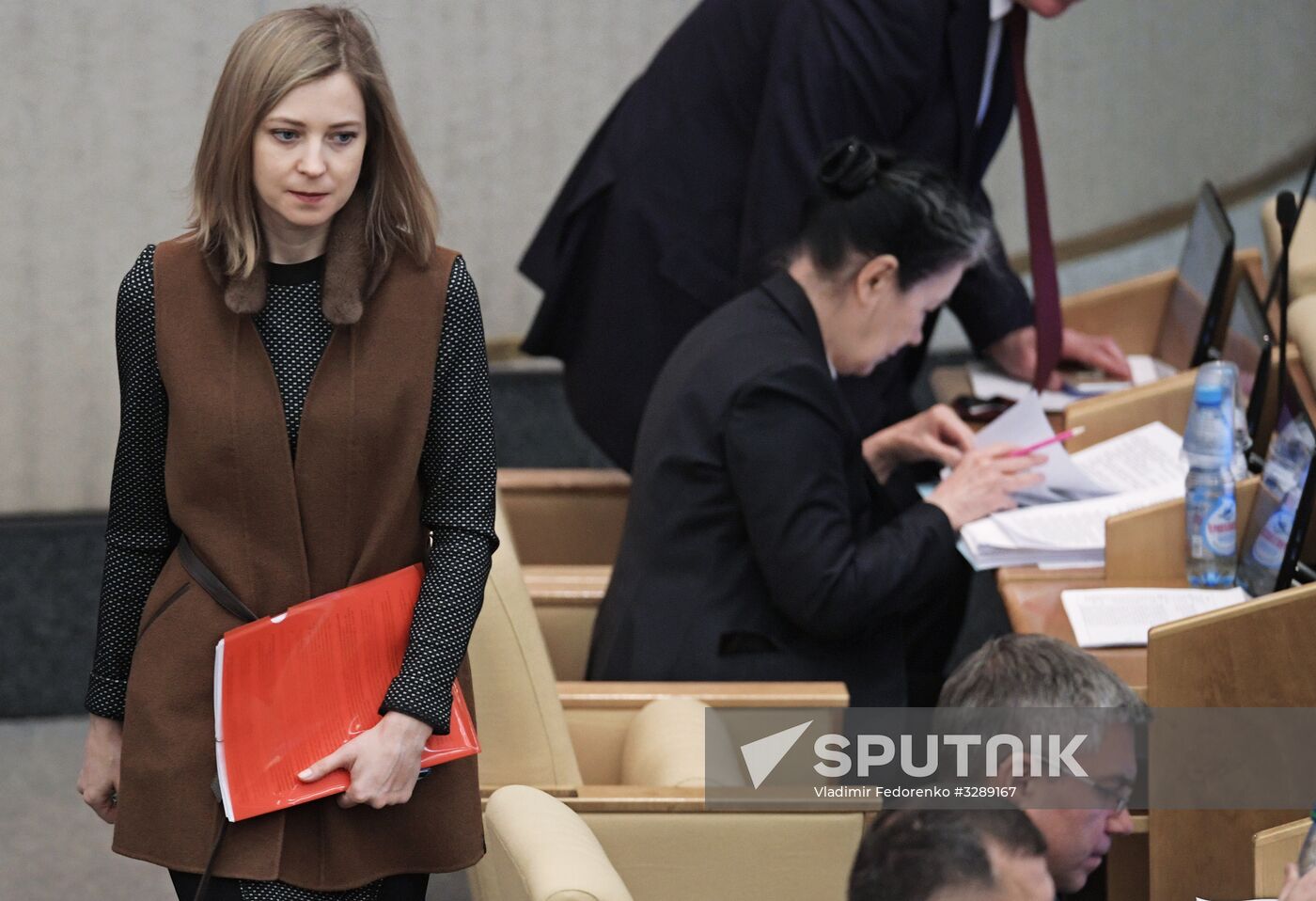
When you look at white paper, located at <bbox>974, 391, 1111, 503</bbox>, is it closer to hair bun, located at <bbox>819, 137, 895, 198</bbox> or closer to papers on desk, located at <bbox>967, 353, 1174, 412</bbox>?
papers on desk, located at <bbox>967, 353, 1174, 412</bbox>

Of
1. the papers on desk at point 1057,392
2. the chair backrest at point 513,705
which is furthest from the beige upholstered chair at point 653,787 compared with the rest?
the papers on desk at point 1057,392

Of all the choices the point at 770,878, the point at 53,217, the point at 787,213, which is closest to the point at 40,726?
the point at 53,217

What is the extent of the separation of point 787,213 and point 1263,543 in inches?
43.8

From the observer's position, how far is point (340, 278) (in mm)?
1620

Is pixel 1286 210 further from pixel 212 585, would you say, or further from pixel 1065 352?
pixel 212 585

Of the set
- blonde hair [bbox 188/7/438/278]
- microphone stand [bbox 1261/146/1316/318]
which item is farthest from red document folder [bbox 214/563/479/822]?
microphone stand [bbox 1261/146/1316/318]

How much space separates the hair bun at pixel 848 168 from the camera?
2.64 metres

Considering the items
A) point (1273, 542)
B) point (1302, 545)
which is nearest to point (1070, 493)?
point (1273, 542)

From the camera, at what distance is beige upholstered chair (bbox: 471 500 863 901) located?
2.10 m

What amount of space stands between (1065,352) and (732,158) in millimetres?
845

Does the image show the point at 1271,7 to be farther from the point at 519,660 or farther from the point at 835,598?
the point at 519,660

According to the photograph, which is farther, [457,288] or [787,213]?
[787,213]

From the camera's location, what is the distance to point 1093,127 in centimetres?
458

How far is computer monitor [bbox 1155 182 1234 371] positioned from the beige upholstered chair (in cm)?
144
